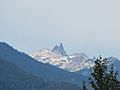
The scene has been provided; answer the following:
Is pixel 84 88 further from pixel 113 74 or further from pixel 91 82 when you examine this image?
pixel 113 74

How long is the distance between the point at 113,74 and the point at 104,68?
1392 mm

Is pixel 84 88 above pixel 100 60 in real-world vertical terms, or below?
below

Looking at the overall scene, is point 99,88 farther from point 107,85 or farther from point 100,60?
point 100,60

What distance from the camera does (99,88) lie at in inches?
1206

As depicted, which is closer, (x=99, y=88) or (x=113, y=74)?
(x=99, y=88)

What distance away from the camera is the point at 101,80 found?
3105 centimetres

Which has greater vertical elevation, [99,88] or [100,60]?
[100,60]

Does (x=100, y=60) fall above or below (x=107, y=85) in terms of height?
above

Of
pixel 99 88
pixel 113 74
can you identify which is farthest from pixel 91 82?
pixel 113 74

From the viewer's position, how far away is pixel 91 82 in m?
30.9

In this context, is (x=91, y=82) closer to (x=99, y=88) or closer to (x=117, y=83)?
(x=99, y=88)

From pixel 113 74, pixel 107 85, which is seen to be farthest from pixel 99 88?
pixel 113 74

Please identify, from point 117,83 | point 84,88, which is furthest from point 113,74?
point 84,88

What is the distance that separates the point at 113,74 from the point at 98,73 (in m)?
2.03
